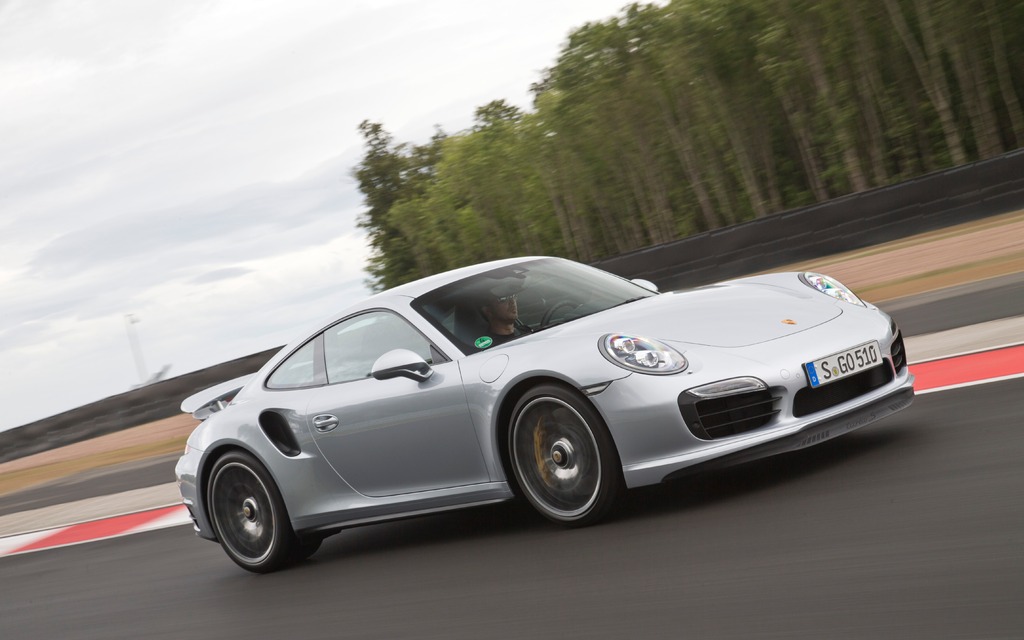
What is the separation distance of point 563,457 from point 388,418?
1.00 metres

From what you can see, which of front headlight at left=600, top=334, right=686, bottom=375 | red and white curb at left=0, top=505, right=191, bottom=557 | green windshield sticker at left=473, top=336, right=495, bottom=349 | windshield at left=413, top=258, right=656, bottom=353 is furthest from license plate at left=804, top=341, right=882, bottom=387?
red and white curb at left=0, top=505, right=191, bottom=557

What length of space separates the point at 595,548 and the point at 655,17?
3985cm

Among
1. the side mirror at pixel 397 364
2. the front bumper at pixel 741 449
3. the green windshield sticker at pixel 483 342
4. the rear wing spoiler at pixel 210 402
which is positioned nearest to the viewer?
the front bumper at pixel 741 449

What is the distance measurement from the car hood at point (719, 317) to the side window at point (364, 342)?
2.45 ft

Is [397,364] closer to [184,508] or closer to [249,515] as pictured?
[249,515]

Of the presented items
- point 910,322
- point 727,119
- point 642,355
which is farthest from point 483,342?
point 727,119

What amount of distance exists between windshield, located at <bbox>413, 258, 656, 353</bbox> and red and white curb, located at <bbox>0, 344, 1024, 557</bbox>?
6.95 feet

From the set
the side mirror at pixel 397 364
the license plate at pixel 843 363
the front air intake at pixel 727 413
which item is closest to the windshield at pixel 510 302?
the side mirror at pixel 397 364

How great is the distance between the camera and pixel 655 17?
42375mm

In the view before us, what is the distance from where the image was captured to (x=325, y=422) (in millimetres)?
5719

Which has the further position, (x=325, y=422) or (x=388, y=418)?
(x=325, y=422)

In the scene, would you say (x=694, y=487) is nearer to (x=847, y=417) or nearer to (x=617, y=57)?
(x=847, y=417)

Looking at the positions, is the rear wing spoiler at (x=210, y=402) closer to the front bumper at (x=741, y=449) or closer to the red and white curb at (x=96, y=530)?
the red and white curb at (x=96, y=530)

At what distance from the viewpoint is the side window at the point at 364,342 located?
5547 mm
